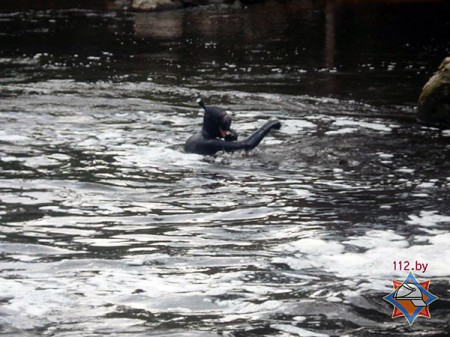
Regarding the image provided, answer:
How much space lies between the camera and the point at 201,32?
86.8 ft

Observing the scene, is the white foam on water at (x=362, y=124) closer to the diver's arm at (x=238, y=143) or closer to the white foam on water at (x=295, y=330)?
the diver's arm at (x=238, y=143)

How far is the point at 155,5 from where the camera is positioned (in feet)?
109

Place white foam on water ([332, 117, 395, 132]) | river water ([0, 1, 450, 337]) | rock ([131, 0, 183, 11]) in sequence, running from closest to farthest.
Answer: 1. river water ([0, 1, 450, 337])
2. white foam on water ([332, 117, 395, 132])
3. rock ([131, 0, 183, 11])

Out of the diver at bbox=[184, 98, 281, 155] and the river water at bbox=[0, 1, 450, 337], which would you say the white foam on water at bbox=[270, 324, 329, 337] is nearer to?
the river water at bbox=[0, 1, 450, 337]

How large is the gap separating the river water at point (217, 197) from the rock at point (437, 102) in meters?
0.38

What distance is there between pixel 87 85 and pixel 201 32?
921 cm

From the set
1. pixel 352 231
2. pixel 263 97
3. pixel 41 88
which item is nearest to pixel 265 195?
pixel 352 231

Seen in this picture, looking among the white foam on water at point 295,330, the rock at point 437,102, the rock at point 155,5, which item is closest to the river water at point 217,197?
the white foam on water at point 295,330

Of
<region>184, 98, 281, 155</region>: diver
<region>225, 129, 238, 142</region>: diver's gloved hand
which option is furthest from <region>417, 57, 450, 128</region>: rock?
<region>225, 129, 238, 142</region>: diver's gloved hand

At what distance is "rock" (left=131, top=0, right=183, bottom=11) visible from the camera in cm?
3294

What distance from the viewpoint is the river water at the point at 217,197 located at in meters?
6.66

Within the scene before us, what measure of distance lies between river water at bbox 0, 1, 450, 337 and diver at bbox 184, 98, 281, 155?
15 centimetres

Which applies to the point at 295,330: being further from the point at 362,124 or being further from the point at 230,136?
the point at 362,124

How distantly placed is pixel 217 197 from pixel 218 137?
6.55 ft
